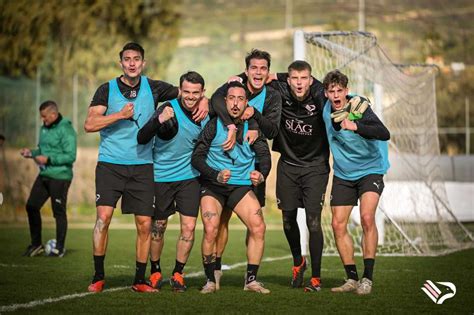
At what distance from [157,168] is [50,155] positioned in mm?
4762

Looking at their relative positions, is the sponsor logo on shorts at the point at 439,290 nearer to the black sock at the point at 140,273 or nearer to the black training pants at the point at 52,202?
the black sock at the point at 140,273

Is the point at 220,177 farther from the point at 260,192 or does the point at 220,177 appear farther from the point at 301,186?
the point at 301,186

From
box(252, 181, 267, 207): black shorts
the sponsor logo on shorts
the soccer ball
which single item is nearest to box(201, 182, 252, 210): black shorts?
box(252, 181, 267, 207): black shorts

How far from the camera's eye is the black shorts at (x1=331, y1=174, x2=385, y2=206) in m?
10.4

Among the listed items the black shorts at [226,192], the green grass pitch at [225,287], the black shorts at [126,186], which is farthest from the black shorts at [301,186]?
the black shorts at [126,186]

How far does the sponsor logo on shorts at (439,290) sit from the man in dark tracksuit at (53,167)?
6057mm

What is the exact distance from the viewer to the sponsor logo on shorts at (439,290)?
955cm

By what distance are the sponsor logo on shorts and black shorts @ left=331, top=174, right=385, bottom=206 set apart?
1.08m

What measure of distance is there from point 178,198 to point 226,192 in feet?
1.70

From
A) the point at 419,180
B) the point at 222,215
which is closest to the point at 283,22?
the point at 419,180

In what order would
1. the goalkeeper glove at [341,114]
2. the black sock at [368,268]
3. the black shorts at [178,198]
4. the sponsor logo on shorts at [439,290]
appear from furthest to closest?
the black shorts at [178,198]
the black sock at [368,268]
the goalkeeper glove at [341,114]
the sponsor logo on shorts at [439,290]

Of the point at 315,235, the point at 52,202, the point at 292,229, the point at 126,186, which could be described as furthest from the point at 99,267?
the point at 52,202

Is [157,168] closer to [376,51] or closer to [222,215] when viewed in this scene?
[222,215]

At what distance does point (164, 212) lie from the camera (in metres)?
10.5
